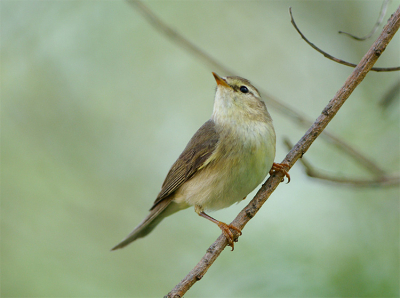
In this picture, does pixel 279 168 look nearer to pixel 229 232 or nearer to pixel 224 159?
pixel 224 159

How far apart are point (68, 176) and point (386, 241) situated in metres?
5.02

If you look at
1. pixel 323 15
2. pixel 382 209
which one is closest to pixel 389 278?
pixel 382 209

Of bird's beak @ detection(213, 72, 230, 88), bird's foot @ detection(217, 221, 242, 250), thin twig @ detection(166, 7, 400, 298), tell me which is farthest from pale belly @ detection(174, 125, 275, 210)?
bird's beak @ detection(213, 72, 230, 88)

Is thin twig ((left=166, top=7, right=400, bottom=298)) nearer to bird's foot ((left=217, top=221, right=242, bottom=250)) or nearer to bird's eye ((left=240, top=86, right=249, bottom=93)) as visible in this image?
bird's foot ((left=217, top=221, right=242, bottom=250))

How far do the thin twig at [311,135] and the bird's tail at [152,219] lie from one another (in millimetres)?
1448

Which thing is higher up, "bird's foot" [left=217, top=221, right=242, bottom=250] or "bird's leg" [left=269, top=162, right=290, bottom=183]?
"bird's leg" [left=269, top=162, right=290, bottom=183]

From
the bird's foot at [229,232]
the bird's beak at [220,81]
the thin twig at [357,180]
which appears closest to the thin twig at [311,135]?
the bird's foot at [229,232]

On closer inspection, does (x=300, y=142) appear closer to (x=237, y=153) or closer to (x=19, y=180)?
(x=237, y=153)

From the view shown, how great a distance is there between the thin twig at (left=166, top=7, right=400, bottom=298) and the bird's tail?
1.45 metres

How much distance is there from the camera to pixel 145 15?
156 inches

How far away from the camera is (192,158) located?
13.7 feet

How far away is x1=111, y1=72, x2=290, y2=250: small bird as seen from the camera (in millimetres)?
3729

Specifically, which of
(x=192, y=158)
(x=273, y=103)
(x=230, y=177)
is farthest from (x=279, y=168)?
(x=192, y=158)

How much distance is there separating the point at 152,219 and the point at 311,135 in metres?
2.12
